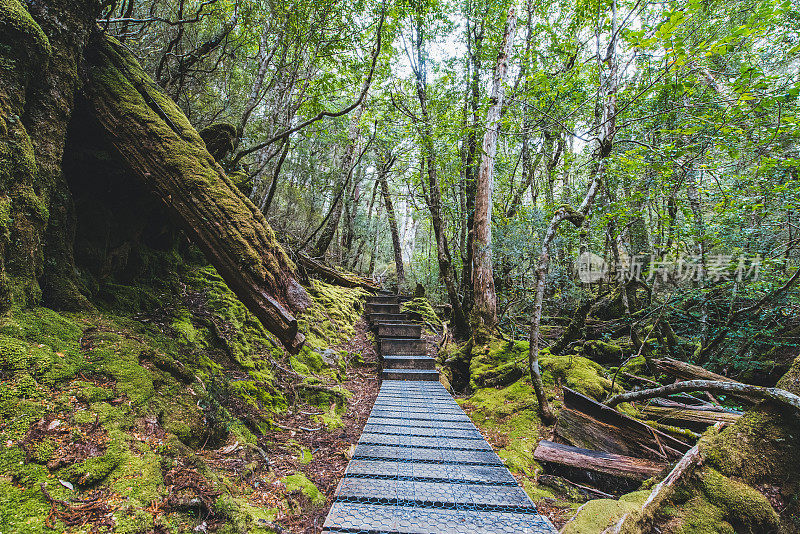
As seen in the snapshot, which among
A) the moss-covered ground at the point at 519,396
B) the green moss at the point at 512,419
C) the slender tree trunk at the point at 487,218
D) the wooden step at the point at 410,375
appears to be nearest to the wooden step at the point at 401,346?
the wooden step at the point at 410,375

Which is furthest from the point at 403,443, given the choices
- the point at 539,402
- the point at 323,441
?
the point at 539,402

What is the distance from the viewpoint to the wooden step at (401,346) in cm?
678

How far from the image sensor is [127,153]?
2.71m

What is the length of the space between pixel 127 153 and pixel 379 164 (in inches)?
459

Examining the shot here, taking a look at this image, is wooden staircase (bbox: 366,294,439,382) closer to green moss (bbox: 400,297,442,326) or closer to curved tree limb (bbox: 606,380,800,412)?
green moss (bbox: 400,297,442,326)

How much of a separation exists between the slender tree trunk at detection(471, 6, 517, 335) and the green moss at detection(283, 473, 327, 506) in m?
4.44

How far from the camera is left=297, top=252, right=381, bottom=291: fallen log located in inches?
369

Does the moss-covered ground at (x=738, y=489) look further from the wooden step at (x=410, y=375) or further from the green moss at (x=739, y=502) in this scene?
the wooden step at (x=410, y=375)

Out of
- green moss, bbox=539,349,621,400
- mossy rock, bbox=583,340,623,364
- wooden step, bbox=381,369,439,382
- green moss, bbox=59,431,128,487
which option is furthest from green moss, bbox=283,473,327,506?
mossy rock, bbox=583,340,623,364

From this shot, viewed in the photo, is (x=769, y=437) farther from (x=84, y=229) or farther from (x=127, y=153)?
(x=84, y=229)

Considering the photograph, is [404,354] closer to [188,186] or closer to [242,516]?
[242,516]

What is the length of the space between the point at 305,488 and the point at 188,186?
9.31 ft

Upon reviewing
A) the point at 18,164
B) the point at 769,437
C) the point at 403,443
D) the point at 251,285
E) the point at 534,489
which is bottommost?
the point at 534,489

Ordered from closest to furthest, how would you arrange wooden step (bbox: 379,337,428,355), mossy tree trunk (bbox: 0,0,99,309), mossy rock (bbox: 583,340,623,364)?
mossy tree trunk (bbox: 0,0,99,309)
mossy rock (bbox: 583,340,623,364)
wooden step (bbox: 379,337,428,355)
